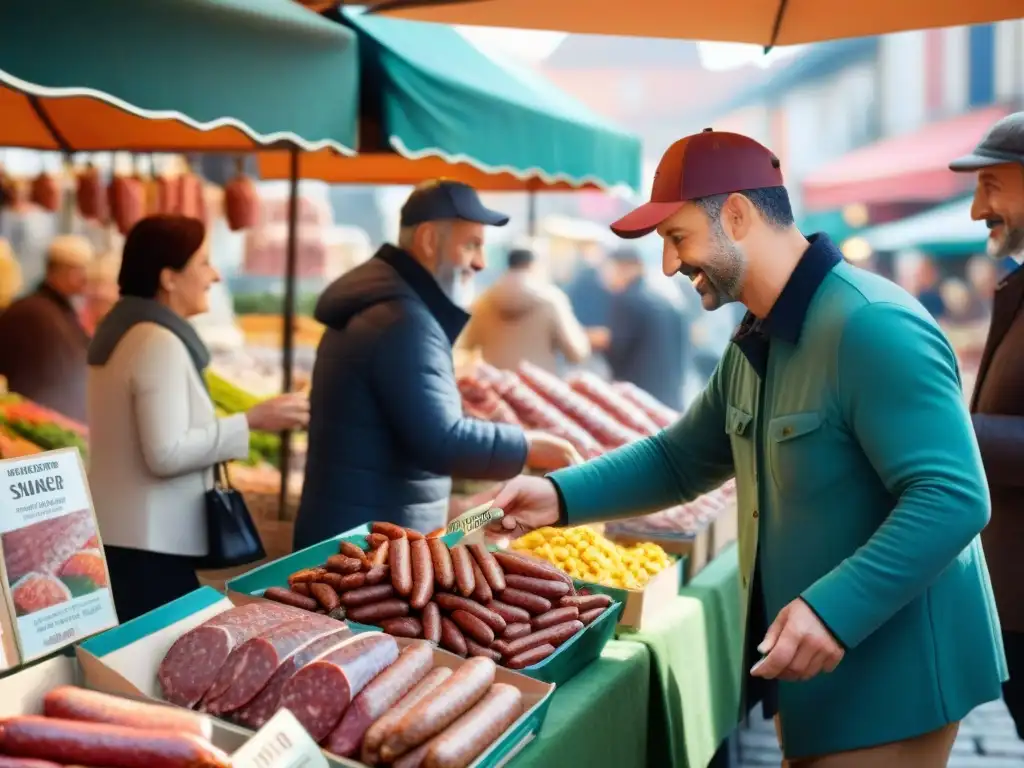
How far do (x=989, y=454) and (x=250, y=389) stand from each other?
15.1ft

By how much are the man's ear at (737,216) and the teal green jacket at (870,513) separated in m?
0.22

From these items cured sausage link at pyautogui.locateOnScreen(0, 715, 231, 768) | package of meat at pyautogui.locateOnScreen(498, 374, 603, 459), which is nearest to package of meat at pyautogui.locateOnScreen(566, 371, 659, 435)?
package of meat at pyautogui.locateOnScreen(498, 374, 603, 459)

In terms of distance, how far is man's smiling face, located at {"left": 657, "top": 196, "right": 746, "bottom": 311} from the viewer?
2.54 meters

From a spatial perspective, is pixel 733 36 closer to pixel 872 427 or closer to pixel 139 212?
pixel 872 427

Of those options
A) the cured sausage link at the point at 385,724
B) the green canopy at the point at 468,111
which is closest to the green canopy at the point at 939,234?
the green canopy at the point at 468,111

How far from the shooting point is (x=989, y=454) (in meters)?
3.29

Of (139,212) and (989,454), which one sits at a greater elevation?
(139,212)

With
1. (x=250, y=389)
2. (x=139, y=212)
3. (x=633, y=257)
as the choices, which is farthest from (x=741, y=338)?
(x=633, y=257)

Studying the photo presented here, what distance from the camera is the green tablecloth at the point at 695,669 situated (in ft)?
10.5

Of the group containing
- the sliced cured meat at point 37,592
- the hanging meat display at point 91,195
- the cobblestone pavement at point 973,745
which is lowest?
the cobblestone pavement at point 973,745

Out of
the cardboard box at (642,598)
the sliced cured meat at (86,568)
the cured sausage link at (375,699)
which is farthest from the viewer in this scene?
the cardboard box at (642,598)

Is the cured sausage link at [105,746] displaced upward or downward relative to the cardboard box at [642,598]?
upward

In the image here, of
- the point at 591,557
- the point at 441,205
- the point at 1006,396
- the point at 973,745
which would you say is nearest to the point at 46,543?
the point at 591,557

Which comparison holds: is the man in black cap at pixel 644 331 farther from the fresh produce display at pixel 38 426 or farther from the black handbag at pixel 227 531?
the black handbag at pixel 227 531
